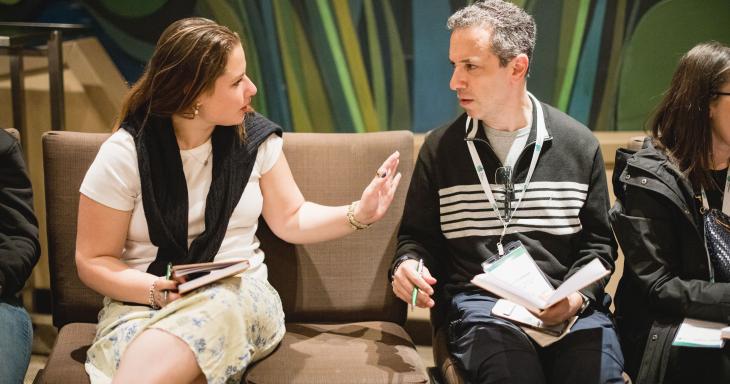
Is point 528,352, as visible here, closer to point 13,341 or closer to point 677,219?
point 677,219

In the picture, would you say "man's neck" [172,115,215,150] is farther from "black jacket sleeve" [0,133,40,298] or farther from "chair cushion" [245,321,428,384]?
"chair cushion" [245,321,428,384]

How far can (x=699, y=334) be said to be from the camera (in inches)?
91.4

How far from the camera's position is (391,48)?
3604mm

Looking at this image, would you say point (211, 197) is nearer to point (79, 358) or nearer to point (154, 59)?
point (154, 59)

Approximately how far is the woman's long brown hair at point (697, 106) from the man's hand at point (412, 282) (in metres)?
0.83

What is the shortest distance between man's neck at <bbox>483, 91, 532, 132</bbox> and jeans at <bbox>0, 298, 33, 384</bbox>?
5.12 ft

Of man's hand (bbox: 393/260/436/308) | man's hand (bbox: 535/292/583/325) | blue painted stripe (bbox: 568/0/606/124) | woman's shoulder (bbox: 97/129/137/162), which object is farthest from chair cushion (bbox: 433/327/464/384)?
blue painted stripe (bbox: 568/0/606/124)

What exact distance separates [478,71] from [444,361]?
2.92 ft

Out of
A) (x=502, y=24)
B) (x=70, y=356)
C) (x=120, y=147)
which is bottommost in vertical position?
(x=70, y=356)

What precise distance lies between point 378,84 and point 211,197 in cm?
130

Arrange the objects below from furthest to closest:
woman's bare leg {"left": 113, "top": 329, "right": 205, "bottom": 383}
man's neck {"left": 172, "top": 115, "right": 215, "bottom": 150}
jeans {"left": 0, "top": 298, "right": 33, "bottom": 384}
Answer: man's neck {"left": 172, "top": 115, "right": 215, "bottom": 150} → jeans {"left": 0, "top": 298, "right": 33, "bottom": 384} → woman's bare leg {"left": 113, "top": 329, "right": 205, "bottom": 383}

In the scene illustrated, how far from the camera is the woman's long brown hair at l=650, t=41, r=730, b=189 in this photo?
246cm

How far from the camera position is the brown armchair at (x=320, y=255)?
2721 mm

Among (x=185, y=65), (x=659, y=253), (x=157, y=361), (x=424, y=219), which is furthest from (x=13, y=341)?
(x=659, y=253)
